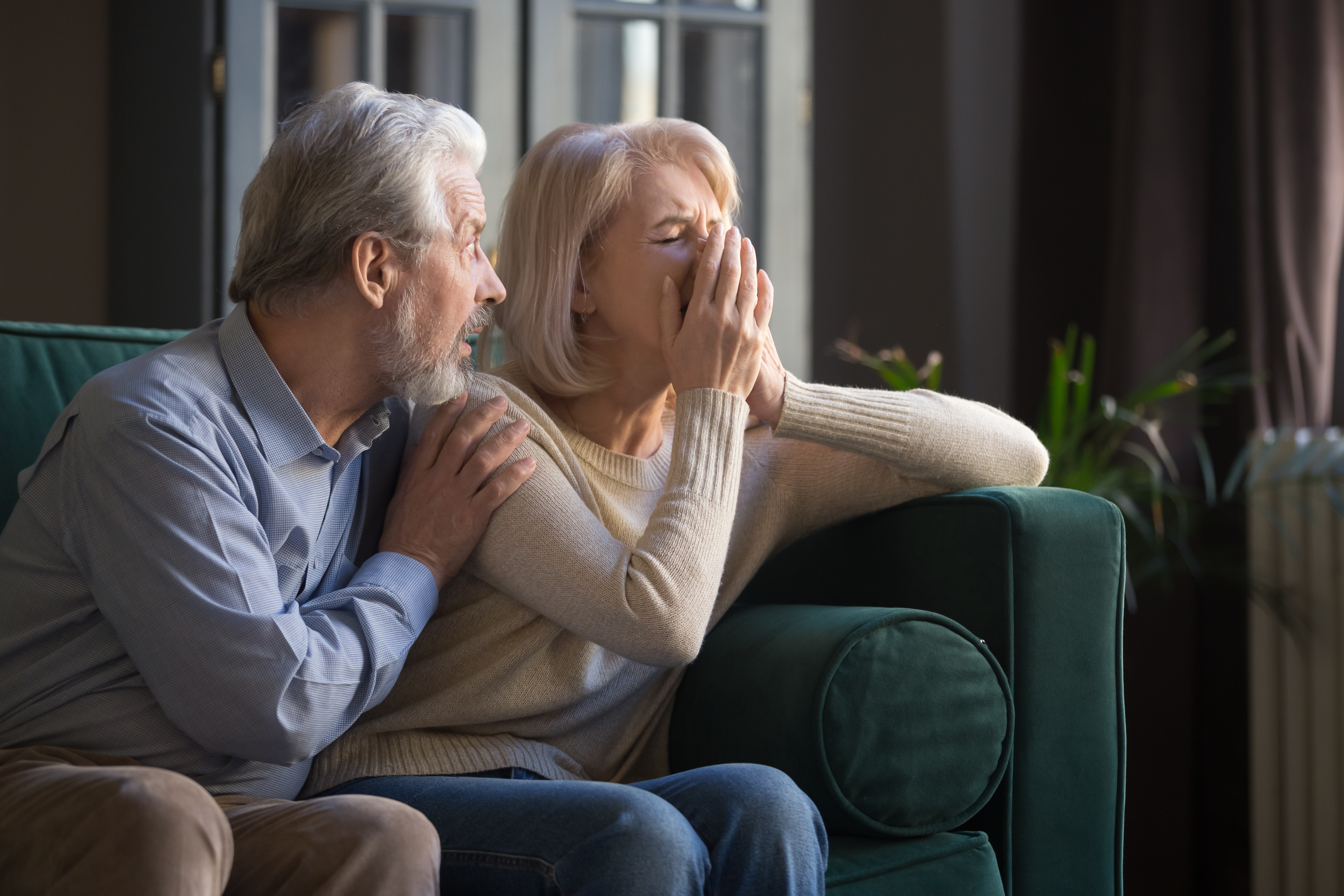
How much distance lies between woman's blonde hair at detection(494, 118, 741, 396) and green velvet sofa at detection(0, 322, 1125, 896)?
0.37m

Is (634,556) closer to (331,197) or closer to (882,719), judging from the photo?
(882,719)

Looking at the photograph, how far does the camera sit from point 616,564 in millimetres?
1250

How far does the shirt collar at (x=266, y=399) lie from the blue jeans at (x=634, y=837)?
13.9 inches

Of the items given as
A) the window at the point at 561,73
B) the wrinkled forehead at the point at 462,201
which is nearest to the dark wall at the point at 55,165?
the window at the point at 561,73

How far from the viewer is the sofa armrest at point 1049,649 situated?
4.32 feet

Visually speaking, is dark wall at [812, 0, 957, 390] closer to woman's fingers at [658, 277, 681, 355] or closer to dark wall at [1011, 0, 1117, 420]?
dark wall at [1011, 0, 1117, 420]

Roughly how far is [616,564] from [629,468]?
0.70 ft

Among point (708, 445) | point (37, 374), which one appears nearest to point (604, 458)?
point (708, 445)

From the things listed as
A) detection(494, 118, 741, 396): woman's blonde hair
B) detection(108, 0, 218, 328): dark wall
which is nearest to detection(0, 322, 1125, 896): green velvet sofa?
detection(494, 118, 741, 396): woman's blonde hair

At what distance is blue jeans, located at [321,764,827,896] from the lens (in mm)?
1019

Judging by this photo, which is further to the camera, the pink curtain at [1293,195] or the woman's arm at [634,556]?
the pink curtain at [1293,195]

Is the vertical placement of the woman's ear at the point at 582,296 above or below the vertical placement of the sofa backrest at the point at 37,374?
above

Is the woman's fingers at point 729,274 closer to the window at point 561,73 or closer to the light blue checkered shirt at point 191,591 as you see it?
the light blue checkered shirt at point 191,591

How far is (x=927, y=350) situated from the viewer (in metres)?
3.27
